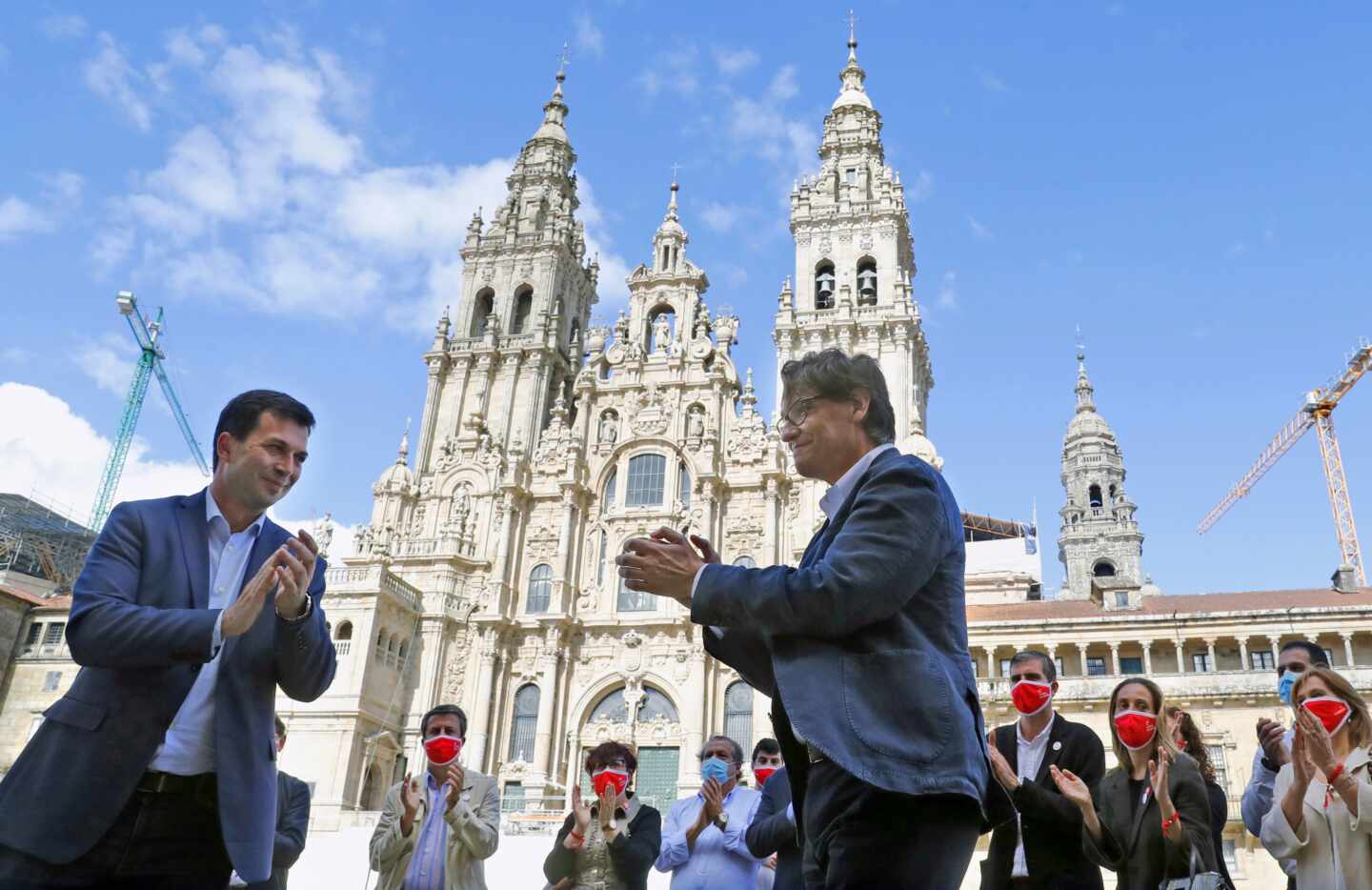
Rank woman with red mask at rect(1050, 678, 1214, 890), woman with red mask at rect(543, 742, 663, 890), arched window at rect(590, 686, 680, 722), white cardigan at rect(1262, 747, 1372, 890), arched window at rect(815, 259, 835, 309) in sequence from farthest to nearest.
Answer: arched window at rect(815, 259, 835, 309) < arched window at rect(590, 686, 680, 722) < woman with red mask at rect(543, 742, 663, 890) < woman with red mask at rect(1050, 678, 1214, 890) < white cardigan at rect(1262, 747, 1372, 890)

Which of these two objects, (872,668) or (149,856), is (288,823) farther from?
(872,668)

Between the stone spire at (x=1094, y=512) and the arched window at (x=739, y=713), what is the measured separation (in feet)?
132

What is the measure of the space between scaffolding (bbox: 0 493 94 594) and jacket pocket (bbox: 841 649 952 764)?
51.7m

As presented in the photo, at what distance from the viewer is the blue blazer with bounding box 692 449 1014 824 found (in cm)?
279

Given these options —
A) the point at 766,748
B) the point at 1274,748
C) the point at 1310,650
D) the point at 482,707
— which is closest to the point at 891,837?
the point at 1274,748

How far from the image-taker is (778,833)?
649cm

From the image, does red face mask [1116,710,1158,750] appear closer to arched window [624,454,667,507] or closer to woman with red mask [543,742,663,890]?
woman with red mask [543,742,663,890]

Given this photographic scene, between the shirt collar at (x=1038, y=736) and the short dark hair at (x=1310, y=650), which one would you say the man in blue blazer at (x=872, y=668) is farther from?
the short dark hair at (x=1310, y=650)

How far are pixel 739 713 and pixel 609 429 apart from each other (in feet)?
37.0

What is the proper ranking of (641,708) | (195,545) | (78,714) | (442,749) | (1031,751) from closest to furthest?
1. (78,714)
2. (195,545)
3. (1031,751)
4. (442,749)
5. (641,708)

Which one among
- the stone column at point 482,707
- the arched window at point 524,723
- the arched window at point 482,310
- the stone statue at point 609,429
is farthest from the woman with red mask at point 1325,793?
the arched window at point 482,310

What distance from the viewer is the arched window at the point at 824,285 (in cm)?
3881

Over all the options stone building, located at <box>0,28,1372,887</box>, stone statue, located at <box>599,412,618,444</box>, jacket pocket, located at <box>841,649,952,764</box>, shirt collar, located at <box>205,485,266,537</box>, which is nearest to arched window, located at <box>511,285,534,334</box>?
stone building, located at <box>0,28,1372,887</box>

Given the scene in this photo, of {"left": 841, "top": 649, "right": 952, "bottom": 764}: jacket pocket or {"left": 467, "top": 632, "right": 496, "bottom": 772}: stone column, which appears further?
{"left": 467, "top": 632, "right": 496, "bottom": 772}: stone column
